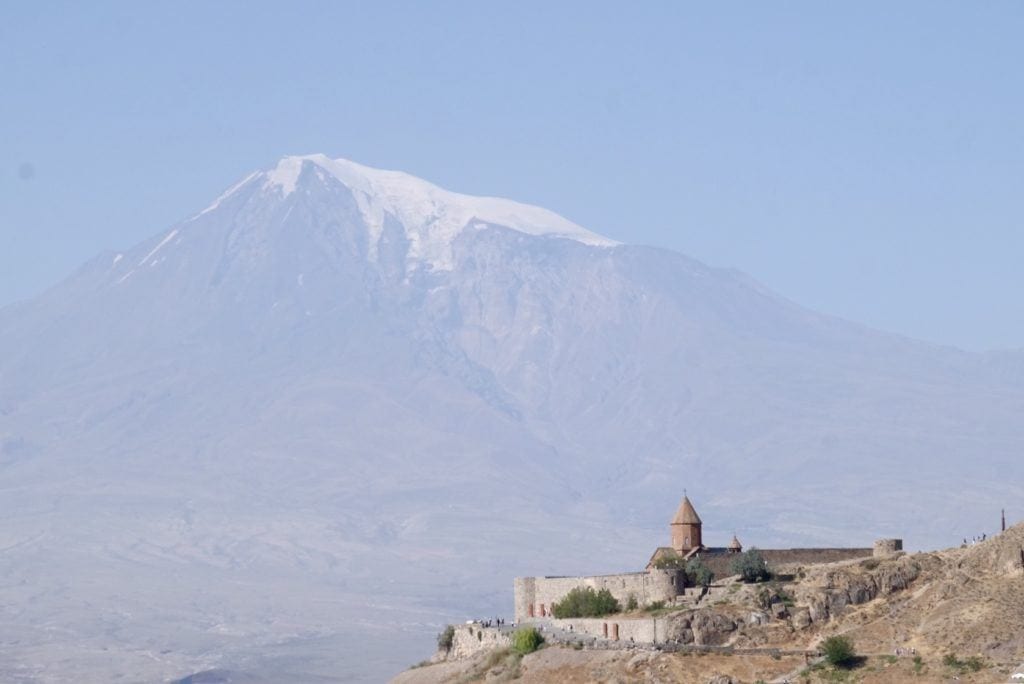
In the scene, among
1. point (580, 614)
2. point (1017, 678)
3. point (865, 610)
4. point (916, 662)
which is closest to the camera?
point (1017, 678)

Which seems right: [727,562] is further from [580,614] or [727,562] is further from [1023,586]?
[1023,586]

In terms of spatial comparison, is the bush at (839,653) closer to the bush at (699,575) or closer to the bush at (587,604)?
the bush at (699,575)

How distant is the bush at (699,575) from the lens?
85.4 meters

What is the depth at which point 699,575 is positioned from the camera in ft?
281

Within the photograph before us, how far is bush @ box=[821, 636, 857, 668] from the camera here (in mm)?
73000

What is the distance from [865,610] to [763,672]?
19.4ft

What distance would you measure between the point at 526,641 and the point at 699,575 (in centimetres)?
759

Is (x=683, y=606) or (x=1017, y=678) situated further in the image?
(x=683, y=606)

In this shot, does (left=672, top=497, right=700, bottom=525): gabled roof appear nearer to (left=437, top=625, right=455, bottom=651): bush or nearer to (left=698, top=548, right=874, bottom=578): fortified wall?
(left=698, top=548, right=874, bottom=578): fortified wall

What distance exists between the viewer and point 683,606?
82062mm

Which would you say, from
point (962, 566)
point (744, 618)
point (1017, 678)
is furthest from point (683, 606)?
point (1017, 678)

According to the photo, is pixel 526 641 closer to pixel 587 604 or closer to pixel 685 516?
pixel 587 604

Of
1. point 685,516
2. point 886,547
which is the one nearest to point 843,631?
point 886,547

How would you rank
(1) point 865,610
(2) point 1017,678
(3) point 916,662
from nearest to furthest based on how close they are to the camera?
(2) point 1017,678
(3) point 916,662
(1) point 865,610
